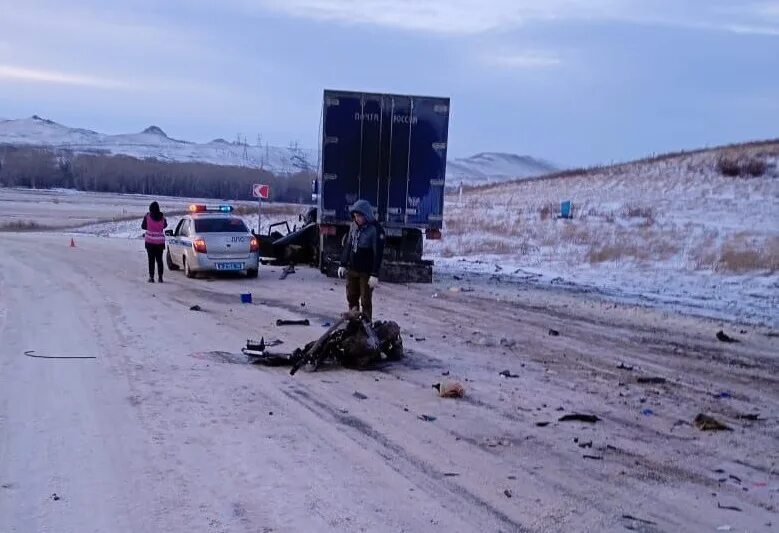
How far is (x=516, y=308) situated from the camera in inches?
621

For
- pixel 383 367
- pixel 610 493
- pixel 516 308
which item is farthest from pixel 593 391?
pixel 516 308

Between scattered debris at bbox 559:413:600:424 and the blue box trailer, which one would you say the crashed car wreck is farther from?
the blue box trailer

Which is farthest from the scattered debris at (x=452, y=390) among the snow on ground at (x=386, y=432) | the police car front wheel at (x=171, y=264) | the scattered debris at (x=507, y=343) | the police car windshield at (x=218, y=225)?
the police car front wheel at (x=171, y=264)

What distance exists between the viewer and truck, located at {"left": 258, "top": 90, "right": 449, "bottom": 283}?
64.3ft

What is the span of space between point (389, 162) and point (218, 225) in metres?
4.36


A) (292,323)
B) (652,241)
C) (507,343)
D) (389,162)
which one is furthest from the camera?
(652,241)

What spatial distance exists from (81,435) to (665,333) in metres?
9.39

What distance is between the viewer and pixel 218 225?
66.1 ft

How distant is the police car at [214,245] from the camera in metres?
19.5

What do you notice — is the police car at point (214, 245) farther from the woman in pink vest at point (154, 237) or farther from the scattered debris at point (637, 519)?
the scattered debris at point (637, 519)

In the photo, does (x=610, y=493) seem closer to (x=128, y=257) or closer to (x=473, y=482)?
(x=473, y=482)

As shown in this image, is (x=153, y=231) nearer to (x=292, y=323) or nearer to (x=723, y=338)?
(x=292, y=323)

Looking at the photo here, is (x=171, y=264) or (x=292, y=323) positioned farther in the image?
(x=171, y=264)

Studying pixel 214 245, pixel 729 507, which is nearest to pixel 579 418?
pixel 729 507
